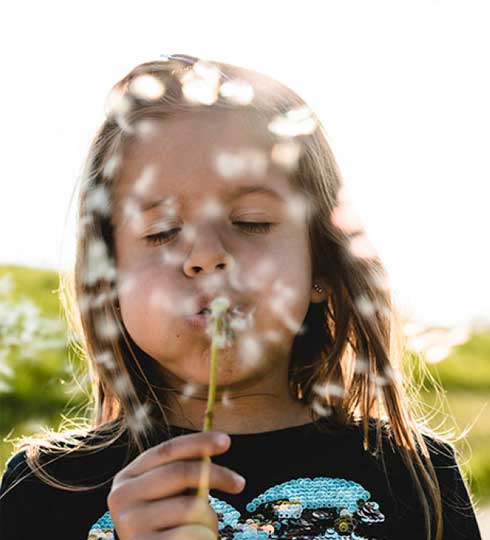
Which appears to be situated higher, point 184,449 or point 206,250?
point 206,250

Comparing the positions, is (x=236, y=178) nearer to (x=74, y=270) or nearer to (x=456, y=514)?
(x=74, y=270)

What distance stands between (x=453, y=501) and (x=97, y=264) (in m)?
0.83

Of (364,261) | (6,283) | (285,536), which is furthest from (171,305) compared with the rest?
(6,283)

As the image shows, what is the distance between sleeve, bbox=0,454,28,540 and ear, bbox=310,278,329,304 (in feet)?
2.15

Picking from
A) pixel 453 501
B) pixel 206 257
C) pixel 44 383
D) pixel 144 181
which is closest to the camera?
pixel 206 257

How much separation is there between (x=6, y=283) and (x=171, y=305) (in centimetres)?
332

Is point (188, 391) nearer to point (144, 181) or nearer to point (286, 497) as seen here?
point (286, 497)

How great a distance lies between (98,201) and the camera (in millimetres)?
2256

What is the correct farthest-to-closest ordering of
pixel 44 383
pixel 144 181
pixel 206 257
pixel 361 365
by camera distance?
pixel 44 383 → pixel 361 365 → pixel 144 181 → pixel 206 257

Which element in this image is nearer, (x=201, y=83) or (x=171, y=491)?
(x=171, y=491)

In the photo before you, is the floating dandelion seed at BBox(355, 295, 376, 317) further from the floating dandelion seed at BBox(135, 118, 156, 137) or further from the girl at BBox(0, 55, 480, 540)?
the floating dandelion seed at BBox(135, 118, 156, 137)

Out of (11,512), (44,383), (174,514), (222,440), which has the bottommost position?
(44,383)

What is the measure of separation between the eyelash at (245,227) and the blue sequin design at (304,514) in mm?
453

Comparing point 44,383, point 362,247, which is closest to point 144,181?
point 362,247
